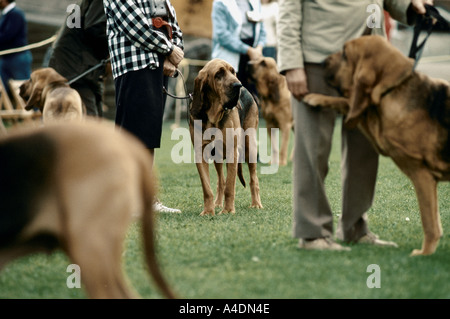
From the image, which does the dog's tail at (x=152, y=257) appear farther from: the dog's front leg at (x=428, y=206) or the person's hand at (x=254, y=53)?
the person's hand at (x=254, y=53)

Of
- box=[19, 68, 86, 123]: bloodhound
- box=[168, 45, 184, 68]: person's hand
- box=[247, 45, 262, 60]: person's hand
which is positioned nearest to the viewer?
box=[168, 45, 184, 68]: person's hand

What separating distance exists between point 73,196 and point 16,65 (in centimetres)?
1131

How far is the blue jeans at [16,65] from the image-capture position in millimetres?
12859

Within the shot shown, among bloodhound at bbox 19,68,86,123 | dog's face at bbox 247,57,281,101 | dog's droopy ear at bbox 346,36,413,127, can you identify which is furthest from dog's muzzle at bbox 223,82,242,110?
dog's face at bbox 247,57,281,101

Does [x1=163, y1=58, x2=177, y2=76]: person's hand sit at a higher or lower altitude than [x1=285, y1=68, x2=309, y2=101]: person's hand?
lower

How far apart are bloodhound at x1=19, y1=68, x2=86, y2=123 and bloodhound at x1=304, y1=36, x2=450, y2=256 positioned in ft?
14.9

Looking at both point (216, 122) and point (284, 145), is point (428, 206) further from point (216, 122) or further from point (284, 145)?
point (284, 145)

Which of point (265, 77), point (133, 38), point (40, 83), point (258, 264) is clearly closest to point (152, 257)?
point (258, 264)

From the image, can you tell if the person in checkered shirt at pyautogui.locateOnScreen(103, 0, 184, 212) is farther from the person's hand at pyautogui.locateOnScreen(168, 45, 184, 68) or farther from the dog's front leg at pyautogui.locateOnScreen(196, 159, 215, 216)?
the dog's front leg at pyautogui.locateOnScreen(196, 159, 215, 216)

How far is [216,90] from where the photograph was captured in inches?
235

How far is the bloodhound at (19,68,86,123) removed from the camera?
773 centimetres

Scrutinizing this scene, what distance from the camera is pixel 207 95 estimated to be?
236 inches

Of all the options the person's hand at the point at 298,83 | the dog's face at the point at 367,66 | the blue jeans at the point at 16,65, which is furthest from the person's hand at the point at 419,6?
the blue jeans at the point at 16,65

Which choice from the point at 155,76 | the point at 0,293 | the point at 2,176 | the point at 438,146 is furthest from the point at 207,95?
the point at 2,176
